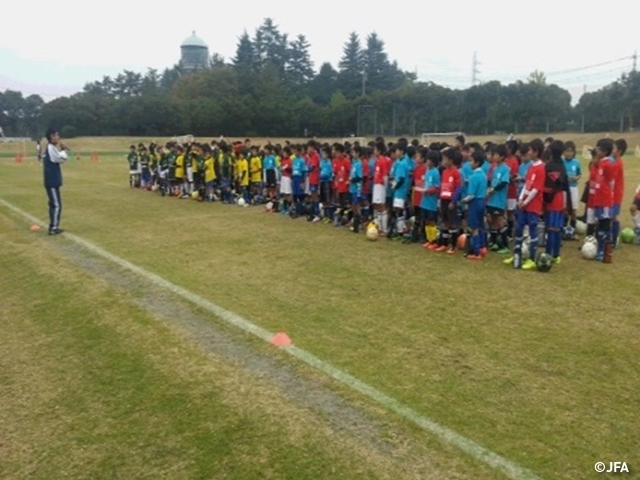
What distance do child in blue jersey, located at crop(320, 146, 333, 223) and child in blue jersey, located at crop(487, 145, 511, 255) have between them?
14.4 ft

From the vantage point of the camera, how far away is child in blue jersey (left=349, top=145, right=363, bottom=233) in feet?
38.7

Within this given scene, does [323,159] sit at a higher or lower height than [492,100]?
lower

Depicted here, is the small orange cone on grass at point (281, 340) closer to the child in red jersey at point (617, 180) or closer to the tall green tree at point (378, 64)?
the child in red jersey at point (617, 180)

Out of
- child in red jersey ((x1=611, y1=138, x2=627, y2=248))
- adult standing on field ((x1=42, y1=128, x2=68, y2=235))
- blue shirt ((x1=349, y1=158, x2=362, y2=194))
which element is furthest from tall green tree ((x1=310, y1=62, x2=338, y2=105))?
child in red jersey ((x1=611, y1=138, x2=627, y2=248))

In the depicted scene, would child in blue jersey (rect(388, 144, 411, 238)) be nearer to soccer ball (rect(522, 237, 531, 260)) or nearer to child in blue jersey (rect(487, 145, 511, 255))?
child in blue jersey (rect(487, 145, 511, 255))

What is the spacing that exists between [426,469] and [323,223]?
995 centimetres

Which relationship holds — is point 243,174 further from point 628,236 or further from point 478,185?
point 628,236

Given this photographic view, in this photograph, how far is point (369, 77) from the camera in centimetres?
9862

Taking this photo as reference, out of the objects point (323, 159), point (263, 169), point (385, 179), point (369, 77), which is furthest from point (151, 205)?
point (369, 77)

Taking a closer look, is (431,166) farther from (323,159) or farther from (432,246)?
(323,159)

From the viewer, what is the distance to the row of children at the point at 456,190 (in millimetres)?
8492

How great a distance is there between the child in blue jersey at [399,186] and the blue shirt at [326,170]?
2.52 m

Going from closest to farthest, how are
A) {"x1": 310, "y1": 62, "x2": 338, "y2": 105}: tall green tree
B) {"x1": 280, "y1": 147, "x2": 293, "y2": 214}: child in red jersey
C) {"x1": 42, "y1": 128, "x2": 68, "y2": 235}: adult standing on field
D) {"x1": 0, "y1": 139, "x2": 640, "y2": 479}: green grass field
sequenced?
1. {"x1": 0, "y1": 139, "x2": 640, "y2": 479}: green grass field
2. {"x1": 42, "y1": 128, "x2": 68, "y2": 235}: adult standing on field
3. {"x1": 280, "y1": 147, "x2": 293, "y2": 214}: child in red jersey
4. {"x1": 310, "y1": 62, "x2": 338, "y2": 105}: tall green tree

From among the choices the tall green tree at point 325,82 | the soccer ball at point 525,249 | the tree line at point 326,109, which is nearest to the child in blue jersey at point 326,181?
the soccer ball at point 525,249
